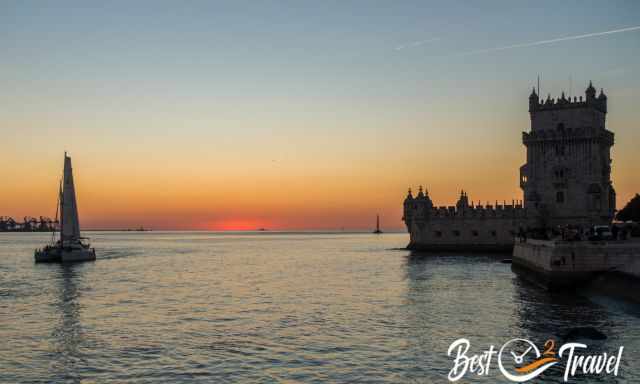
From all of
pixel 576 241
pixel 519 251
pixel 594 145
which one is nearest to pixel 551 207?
pixel 594 145

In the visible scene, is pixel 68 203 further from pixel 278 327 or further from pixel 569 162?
pixel 569 162

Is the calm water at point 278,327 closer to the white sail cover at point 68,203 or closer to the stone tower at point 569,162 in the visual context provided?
the white sail cover at point 68,203

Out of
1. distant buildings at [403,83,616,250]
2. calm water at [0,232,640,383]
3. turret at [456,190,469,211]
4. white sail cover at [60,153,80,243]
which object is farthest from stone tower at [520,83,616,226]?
white sail cover at [60,153,80,243]

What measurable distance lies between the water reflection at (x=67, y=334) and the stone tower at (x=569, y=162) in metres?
63.3

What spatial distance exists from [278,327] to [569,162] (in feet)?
221

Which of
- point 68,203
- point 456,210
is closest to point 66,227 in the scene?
point 68,203

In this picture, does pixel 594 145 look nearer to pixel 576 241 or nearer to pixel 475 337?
pixel 576 241

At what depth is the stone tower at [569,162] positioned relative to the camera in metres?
86.9

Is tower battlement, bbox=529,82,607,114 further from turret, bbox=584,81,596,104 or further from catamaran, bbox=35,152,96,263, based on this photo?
catamaran, bbox=35,152,96,263

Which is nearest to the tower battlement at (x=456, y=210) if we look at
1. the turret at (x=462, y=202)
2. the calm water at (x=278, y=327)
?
the turret at (x=462, y=202)

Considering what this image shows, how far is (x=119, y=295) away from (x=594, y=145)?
66.1 m

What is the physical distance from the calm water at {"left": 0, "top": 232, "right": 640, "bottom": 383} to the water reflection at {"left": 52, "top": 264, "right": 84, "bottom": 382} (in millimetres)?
63

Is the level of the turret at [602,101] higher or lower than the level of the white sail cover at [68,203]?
higher

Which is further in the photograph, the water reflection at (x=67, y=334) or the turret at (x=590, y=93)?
the turret at (x=590, y=93)
